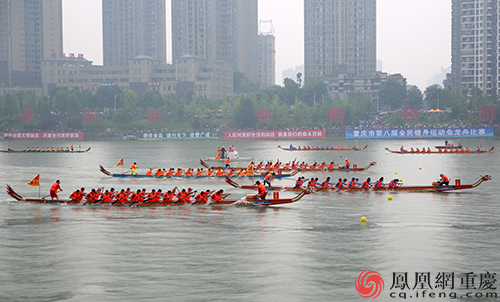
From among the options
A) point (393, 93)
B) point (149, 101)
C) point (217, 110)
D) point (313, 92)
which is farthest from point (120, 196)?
point (313, 92)

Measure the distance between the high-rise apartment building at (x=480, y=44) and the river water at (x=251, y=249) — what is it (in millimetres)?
177573

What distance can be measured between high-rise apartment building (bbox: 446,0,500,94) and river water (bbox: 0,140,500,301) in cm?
17757

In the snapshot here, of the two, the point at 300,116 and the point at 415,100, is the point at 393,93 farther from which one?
the point at 300,116

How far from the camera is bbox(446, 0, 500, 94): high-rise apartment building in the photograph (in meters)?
191

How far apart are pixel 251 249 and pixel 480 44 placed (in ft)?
650

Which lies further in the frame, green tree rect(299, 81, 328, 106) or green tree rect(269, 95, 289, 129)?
green tree rect(299, 81, 328, 106)

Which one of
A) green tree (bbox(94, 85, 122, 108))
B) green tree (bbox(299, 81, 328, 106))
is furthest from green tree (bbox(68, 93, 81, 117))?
green tree (bbox(299, 81, 328, 106))

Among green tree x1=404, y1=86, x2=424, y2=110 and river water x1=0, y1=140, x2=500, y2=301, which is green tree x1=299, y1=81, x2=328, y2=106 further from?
river water x1=0, y1=140, x2=500, y2=301

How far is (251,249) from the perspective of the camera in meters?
20.4

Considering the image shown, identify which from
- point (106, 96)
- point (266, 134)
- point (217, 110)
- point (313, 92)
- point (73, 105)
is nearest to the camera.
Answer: point (266, 134)

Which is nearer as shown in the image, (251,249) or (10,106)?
(251,249)

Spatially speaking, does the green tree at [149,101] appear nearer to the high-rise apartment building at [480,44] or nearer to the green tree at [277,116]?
the green tree at [277,116]

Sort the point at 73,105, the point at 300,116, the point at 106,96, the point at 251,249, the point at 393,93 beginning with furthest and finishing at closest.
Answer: the point at 106,96 → the point at 393,93 → the point at 73,105 → the point at 300,116 → the point at 251,249

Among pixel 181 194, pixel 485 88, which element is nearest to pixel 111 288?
pixel 181 194
